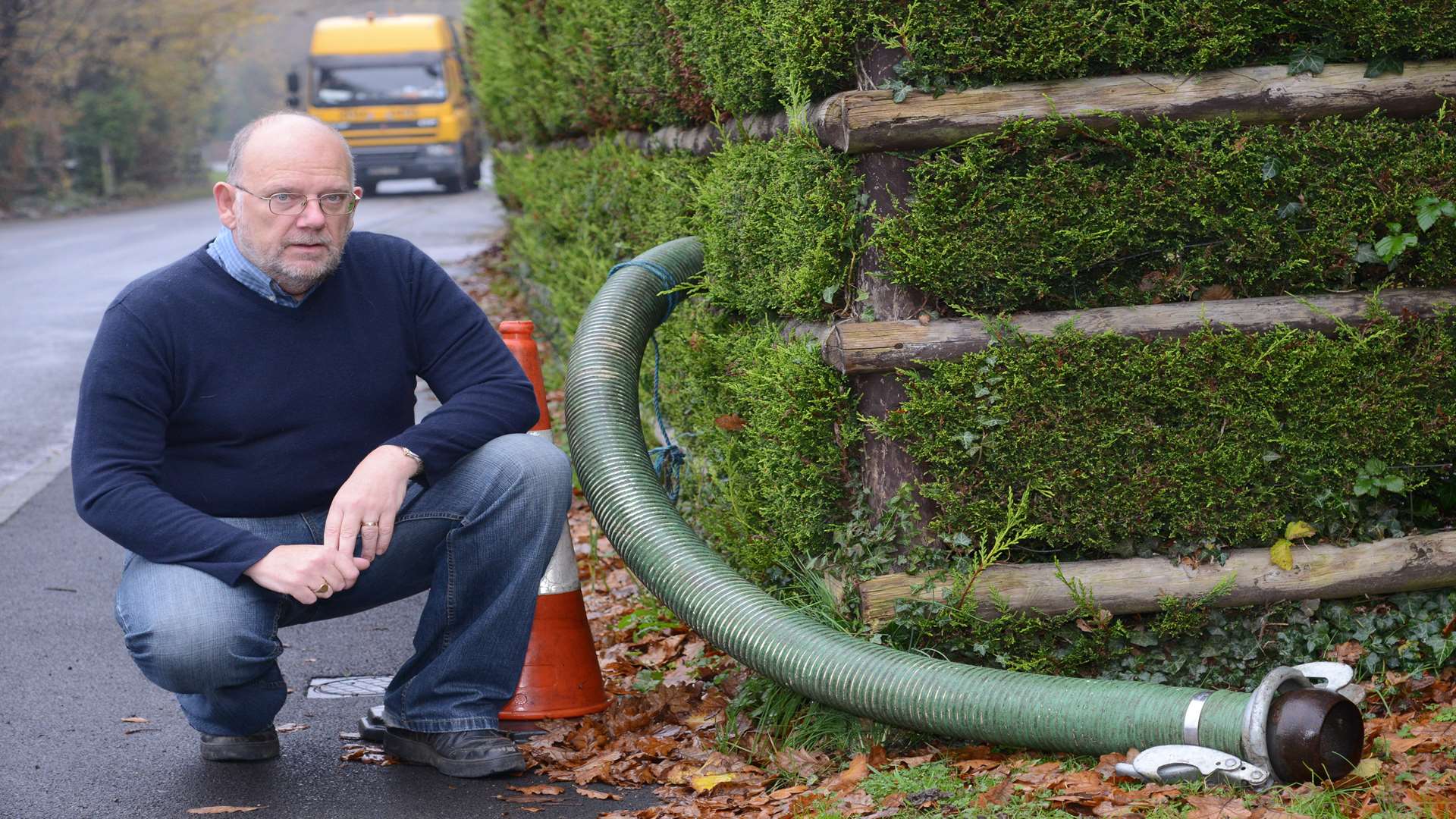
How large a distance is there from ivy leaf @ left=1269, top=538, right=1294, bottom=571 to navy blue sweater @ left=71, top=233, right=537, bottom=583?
199cm

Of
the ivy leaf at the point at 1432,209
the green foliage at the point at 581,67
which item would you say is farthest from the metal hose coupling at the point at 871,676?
the green foliage at the point at 581,67

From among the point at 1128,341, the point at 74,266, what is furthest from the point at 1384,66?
the point at 74,266

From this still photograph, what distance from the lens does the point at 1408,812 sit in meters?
3.04

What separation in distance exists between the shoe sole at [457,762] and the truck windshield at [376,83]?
27120 millimetres

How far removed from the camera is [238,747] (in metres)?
3.82

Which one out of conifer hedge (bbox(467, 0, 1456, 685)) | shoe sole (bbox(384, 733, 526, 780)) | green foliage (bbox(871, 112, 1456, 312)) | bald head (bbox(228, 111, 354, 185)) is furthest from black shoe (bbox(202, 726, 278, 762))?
green foliage (bbox(871, 112, 1456, 312))

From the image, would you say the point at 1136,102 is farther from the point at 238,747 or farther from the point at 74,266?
the point at 74,266

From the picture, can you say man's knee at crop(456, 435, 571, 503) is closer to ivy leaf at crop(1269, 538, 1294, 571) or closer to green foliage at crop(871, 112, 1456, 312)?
green foliage at crop(871, 112, 1456, 312)

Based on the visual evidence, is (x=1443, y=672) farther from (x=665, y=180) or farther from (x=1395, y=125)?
(x=665, y=180)

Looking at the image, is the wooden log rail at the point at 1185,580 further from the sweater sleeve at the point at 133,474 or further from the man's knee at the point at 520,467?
the sweater sleeve at the point at 133,474

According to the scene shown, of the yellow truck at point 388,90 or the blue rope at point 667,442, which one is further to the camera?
the yellow truck at point 388,90

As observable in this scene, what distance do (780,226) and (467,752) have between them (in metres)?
1.64

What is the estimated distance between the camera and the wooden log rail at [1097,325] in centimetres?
376

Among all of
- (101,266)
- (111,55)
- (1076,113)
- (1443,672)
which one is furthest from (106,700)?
(111,55)
